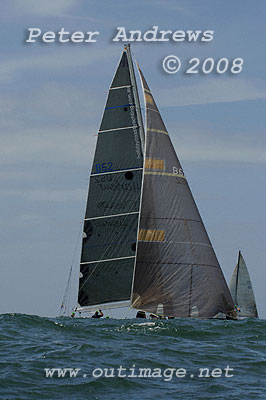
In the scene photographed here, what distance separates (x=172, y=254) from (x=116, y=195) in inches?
249

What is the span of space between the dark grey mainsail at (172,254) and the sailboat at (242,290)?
128 ft

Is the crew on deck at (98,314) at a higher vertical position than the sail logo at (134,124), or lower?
lower

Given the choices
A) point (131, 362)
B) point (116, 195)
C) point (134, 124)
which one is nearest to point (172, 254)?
point (116, 195)

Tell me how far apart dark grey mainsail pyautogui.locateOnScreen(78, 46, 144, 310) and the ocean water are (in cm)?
943

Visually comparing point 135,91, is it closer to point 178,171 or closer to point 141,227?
point 178,171

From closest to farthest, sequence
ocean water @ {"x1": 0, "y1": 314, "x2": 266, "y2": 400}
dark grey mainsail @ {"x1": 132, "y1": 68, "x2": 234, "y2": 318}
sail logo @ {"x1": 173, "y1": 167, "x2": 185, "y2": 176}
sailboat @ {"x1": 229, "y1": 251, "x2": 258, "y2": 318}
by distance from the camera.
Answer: ocean water @ {"x1": 0, "y1": 314, "x2": 266, "y2": 400} → dark grey mainsail @ {"x1": 132, "y1": 68, "x2": 234, "y2": 318} → sail logo @ {"x1": 173, "y1": 167, "x2": 185, "y2": 176} → sailboat @ {"x1": 229, "y1": 251, "x2": 258, "y2": 318}

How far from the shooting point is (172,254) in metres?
30.0

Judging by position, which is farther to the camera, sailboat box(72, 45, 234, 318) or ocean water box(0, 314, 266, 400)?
sailboat box(72, 45, 234, 318)

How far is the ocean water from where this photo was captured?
15.1 meters

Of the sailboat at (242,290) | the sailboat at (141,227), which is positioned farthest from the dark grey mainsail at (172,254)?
the sailboat at (242,290)

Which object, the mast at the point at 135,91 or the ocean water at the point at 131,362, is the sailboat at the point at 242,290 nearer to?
the mast at the point at 135,91

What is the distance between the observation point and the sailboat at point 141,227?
29844mm

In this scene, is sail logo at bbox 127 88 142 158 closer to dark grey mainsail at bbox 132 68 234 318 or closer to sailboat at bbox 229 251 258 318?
dark grey mainsail at bbox 132 68 234 318

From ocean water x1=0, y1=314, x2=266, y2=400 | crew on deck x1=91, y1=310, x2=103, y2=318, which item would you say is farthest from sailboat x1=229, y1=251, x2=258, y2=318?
ocean water x1=0, y1=314, x2=266, y2=400
